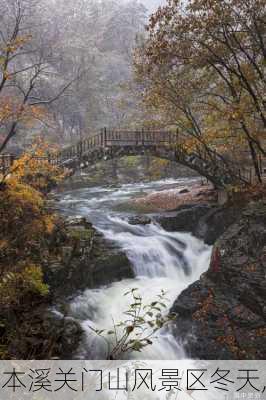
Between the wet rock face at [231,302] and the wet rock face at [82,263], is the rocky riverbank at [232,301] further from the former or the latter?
the wet rock face at [82,263]

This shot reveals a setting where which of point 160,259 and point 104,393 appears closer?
point 104,393

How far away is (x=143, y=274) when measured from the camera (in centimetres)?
1460

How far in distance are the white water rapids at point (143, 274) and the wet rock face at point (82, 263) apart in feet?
1.22

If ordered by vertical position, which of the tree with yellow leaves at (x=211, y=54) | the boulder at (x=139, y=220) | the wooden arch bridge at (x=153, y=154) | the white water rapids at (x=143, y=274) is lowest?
the white water rapids at (x=143, y=274)

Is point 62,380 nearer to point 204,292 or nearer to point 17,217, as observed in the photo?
point 17,217

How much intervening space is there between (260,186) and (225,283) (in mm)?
5193

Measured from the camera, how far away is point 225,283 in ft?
38.8

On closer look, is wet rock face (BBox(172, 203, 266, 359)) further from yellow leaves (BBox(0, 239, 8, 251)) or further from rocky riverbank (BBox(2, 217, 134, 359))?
yellow leaves (BBox(0, 239, 8, 251))

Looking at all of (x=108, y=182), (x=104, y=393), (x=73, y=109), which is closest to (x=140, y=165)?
(x=108, y=182)

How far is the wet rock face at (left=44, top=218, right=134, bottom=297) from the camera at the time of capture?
12039mm

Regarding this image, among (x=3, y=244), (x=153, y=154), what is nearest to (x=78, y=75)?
(x=153, y=154)

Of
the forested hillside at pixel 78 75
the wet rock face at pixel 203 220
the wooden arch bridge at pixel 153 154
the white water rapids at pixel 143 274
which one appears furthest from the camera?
the forested hillside at pixel 78 75

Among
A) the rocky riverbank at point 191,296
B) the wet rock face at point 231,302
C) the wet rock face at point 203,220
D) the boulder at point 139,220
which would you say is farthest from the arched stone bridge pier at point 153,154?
the wet rock face at point 231,302

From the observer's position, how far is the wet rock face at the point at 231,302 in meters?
10.3
